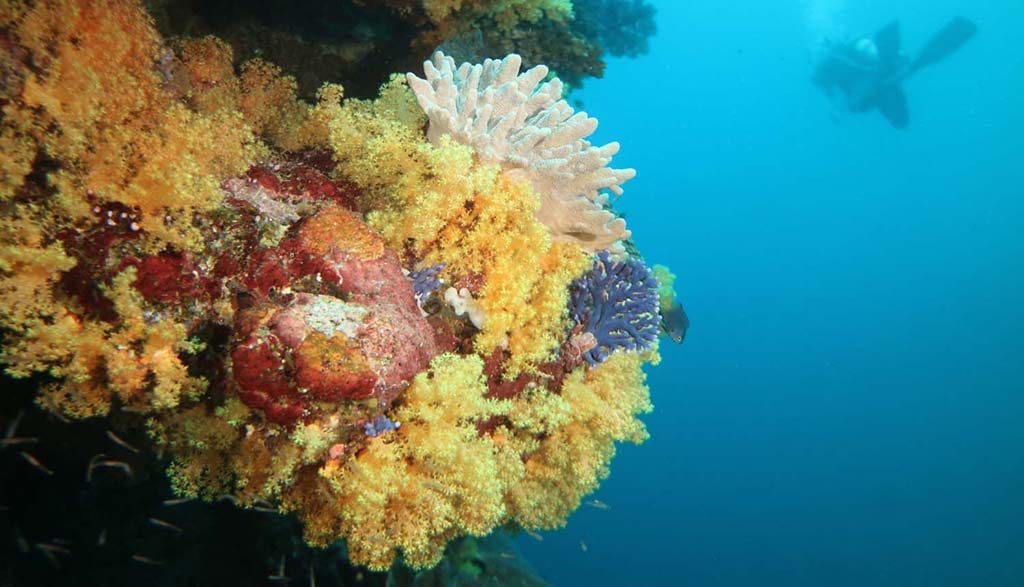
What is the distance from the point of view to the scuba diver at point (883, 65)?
3931cm

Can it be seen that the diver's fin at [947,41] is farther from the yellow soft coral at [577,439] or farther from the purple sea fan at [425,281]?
the purple sea fan at [425,281]

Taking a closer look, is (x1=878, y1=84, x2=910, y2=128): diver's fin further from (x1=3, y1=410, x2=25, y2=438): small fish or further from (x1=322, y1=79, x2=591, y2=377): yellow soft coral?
(x1=3, y1=410, x2=25, y2=438): small fish

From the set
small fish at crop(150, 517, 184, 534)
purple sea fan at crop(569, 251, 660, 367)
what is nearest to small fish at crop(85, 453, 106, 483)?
small fish at crop(150, 517, 184, 534)

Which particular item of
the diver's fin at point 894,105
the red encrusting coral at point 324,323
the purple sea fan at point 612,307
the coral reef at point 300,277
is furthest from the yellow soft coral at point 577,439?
the diver's fin at point 894,105

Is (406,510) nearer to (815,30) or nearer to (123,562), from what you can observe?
(123,562)

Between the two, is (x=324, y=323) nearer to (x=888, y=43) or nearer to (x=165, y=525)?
(x=165, y=525)

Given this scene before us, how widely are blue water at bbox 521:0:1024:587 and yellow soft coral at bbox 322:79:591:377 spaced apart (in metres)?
26.3

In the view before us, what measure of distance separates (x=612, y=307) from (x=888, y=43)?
48499mm

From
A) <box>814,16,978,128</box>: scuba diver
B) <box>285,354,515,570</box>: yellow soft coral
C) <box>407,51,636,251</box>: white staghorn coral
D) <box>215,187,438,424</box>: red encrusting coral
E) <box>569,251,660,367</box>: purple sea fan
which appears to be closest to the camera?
<box>215,187,438,424</box>: red encrusting coral

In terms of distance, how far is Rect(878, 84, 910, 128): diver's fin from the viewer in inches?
1586

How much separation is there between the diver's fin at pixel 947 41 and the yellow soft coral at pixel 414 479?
167 ft

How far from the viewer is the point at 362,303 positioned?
233 centimetres

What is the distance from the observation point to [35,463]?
3887 mm

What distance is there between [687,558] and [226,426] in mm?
60543
